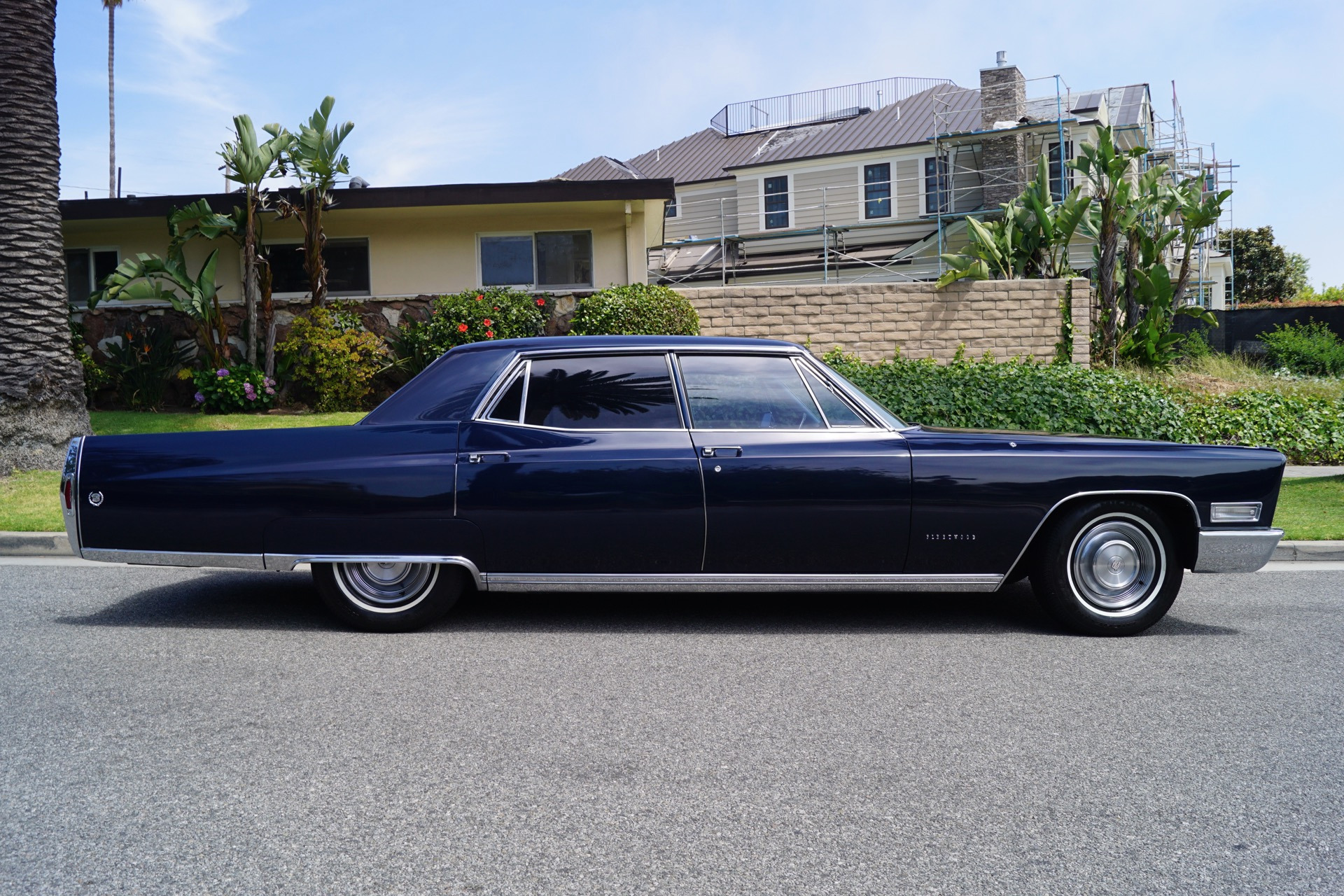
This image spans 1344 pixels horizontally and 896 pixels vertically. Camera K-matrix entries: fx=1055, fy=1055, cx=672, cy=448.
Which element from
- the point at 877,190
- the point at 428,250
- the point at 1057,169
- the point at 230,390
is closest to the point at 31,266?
the point at 230,390

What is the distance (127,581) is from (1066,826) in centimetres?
615

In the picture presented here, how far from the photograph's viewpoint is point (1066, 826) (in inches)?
124

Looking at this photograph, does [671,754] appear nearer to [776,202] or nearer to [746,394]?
[746,394]

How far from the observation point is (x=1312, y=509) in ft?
31.0

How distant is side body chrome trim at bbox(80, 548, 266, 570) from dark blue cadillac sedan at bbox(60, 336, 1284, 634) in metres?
0.01

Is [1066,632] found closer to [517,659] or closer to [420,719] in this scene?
[517,659]

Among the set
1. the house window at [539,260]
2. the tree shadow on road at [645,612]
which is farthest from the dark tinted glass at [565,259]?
the tree shadow on road at [645,612]

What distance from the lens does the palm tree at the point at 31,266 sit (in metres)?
10.9

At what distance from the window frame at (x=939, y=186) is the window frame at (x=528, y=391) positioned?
24584 mm

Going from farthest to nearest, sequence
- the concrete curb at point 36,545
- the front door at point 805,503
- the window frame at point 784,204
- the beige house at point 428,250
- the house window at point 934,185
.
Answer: the window frame at point 784,204 < the house window at point 934,185 < the beige house at point 428,250 < the concrete curb at point 36,545 < the front door at point 805,503

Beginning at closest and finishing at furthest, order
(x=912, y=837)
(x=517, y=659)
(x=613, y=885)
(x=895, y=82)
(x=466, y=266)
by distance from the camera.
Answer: (x=613, y=885), (x=912, y=837), (x=517, y=659), (x=466, y=266), (x=895, y=82)

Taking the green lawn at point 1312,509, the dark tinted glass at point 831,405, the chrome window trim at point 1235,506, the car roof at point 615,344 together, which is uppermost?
the car roof at point 615,344

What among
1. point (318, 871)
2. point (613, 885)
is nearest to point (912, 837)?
point (613, 885)

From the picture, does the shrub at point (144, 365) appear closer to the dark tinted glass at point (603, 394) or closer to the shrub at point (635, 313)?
the shrub at point (635, 313)
